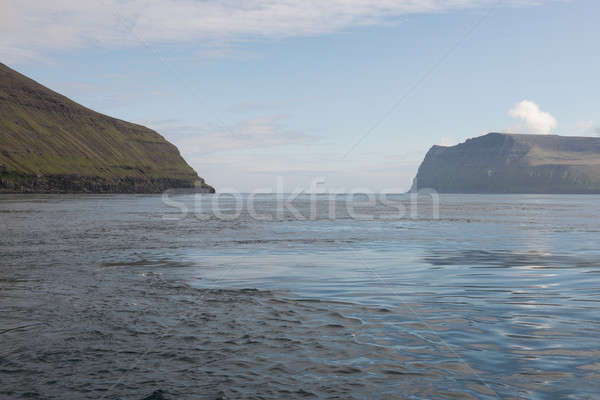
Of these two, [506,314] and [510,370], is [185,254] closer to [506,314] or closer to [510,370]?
[506,314]

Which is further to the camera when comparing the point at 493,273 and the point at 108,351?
the point at 493,273

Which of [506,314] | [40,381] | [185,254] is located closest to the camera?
[40,381]

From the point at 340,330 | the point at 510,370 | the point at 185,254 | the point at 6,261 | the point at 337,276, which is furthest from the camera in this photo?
the point at 185,254

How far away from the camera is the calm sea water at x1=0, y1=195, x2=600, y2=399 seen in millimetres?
6992

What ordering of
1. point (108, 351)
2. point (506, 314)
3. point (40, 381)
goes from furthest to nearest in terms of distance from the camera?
point (506, 314) → point (108, 351) → point (40, 381)

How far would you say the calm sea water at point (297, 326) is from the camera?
699 cm

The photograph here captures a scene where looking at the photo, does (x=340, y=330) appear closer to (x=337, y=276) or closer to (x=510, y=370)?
(x=510, y=370)

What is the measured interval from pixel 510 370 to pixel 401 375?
1.68 m

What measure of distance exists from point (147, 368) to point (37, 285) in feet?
28.8

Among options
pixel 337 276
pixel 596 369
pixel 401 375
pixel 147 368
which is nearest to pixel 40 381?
pixel 147 368

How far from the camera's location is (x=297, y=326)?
10266mm

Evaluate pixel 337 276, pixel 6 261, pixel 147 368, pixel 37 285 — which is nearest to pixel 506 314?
pixel 337 276

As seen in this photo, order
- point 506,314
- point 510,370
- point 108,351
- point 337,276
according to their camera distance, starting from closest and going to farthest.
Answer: point 510,370 < point 108,351 < point 506,314 < point 337,276

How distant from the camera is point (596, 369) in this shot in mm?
7520
